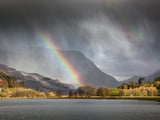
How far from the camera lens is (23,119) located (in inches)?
2249

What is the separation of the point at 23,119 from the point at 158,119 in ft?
115

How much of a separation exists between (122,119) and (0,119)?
31807 mm

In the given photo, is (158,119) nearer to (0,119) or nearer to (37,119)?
(37,119)

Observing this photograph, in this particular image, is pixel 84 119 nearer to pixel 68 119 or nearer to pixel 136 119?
pixel 68 119

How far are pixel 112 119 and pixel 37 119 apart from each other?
19.9m

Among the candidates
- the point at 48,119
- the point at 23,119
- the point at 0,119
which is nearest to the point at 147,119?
the point at 48,119

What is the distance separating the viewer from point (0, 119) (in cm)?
5641

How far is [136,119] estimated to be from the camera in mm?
57438

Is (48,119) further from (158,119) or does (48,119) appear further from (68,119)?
(158,119)

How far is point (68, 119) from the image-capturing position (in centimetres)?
5803

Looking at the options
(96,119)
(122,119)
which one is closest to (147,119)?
(122,119)

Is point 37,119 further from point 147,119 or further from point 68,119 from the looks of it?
point 147,119

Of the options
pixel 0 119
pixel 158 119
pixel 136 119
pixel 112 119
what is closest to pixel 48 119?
pixel 0 119

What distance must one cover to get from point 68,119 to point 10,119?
15.1 metres
